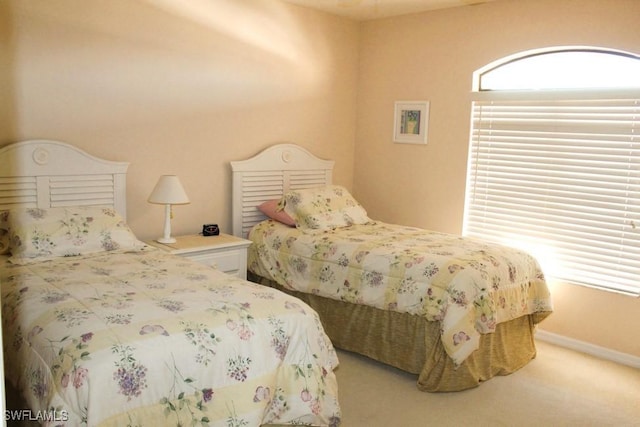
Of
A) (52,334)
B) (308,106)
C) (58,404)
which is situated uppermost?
(308,106)

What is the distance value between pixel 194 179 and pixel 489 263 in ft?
7.10

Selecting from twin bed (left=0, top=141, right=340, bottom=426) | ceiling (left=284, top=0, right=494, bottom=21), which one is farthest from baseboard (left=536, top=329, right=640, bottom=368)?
ceiling (left=284, top=0, right=494, bottom=21)

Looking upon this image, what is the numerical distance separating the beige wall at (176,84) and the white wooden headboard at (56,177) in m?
0.09

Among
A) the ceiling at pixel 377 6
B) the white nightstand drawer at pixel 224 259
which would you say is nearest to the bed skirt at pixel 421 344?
the white nightstand drawer at pixel 224 259

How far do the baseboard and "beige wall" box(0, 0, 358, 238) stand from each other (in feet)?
7.87

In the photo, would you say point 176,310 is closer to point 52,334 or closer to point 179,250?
point 52,334

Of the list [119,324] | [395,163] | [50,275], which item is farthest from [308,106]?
[119,324]

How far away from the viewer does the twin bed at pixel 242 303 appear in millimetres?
2016

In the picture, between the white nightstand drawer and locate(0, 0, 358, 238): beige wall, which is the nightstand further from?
locate(0, 0, 358, 238): beige wall

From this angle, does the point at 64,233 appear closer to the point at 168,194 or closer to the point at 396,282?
the point at 168,194

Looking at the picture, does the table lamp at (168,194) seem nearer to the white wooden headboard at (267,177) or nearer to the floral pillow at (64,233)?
the floral pillow at (64,233)

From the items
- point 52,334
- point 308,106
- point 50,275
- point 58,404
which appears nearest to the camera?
point 58,404

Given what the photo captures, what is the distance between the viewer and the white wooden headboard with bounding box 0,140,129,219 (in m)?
3.25

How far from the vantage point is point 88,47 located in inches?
139
